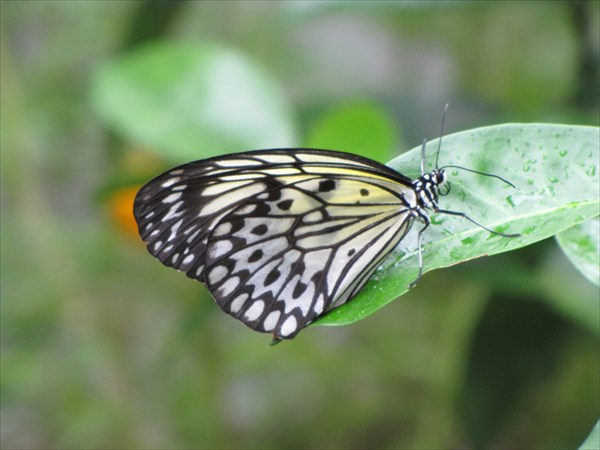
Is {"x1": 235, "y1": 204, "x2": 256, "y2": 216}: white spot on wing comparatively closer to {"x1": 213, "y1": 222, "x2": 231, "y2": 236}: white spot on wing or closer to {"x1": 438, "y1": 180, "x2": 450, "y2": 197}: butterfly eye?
{"x1": 213, "y1": 222, "x2": 231, "y2": 236}: white spot on wing

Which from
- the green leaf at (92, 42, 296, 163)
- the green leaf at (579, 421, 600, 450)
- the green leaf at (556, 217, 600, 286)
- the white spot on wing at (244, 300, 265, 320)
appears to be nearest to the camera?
the green leaf at (579, 421, 600, 450)

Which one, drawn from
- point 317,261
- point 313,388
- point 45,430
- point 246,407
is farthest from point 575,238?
point 45,430

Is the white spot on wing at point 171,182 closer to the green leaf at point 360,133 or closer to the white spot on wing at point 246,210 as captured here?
the white spot on wing at point 246,210

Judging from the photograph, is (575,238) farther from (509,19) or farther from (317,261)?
(509,19)

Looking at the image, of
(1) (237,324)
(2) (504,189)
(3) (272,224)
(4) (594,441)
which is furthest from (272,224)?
(1) (237,324)

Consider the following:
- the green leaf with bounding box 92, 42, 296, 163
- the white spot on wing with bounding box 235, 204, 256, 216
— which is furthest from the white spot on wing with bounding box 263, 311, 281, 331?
the green leaf with bounding box 92, 42, 296, 163

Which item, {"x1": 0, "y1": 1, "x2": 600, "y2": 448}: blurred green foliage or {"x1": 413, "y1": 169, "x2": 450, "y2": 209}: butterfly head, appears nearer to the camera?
{"x1": 413, "y1": 169, "x2": 450, "y2": 209}: butterfly head

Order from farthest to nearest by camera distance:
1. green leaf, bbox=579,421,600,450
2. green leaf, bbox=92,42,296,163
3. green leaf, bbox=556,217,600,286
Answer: green leaf, bbox=92,42,296,163
green leaf, bbox=556,217,600,286
green leaf, bbox=579,421,600,450
